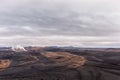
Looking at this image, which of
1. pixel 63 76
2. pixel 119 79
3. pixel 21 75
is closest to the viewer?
pixel 119 79

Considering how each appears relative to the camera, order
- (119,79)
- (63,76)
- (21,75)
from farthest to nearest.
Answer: (21,75), (63,76), (119,79)

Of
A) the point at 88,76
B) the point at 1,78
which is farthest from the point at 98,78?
the point at 1,78

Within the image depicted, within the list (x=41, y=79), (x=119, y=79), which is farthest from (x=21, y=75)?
(x=119, y=79)

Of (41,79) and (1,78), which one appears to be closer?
(41,79)

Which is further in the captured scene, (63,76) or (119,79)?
(63,76)

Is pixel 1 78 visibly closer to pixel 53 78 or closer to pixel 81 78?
pixel 53 78

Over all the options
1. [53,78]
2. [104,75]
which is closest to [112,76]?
[104,75]

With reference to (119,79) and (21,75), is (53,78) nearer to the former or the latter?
(21,75)

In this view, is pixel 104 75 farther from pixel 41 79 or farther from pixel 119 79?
pixel 41 79
